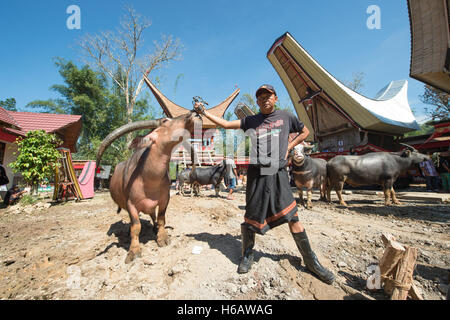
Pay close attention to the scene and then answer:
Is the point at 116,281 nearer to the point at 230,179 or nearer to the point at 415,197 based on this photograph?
the point at 230,179

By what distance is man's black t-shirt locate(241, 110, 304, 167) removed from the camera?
210cm

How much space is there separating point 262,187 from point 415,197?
8251 mm

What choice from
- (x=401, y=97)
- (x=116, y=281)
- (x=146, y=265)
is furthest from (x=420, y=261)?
(x=401, y=97)

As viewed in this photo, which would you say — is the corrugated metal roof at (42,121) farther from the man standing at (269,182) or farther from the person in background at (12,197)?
the man standing at (269,182)

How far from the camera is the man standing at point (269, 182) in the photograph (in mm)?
1981

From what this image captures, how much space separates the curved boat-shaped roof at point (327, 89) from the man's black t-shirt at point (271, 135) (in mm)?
12893

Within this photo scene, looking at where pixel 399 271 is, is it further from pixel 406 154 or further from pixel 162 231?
pixel 406 154

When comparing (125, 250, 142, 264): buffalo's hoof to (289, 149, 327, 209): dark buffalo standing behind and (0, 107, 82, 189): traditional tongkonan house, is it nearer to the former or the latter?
(289, 149, 327, 209): dark buffalo standing behind

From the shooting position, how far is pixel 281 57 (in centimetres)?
1495

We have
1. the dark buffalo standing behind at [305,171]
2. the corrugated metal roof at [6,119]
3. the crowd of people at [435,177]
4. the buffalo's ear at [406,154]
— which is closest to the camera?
the dark buffalo standing behind at [305,171]

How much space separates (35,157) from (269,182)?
9240 mm

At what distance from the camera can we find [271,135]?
216 cm

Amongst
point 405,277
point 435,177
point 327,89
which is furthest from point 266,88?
point 327,89

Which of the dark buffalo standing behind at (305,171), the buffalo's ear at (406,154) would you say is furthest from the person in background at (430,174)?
the dark buffalo standing behind at (305,171)
